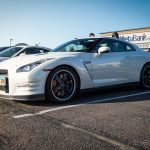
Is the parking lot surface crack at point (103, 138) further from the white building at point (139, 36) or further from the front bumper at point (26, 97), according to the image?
the white building at point (139, 36)

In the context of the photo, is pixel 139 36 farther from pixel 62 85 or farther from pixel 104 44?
pixel 62 85

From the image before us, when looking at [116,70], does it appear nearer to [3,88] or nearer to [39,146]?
[3,88]

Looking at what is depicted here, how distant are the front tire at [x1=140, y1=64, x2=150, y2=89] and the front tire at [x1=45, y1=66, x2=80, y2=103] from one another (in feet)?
7.14

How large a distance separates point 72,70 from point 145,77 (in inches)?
97.9

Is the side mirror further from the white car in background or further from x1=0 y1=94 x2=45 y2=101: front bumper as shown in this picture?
the white car in background

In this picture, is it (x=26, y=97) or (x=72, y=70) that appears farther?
(x=72, y=70)

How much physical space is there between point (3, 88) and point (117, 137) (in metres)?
2.80

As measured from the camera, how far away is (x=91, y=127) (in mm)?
3877

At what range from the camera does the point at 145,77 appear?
24.6ft

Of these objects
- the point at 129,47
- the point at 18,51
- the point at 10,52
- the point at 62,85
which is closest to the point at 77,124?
the point at 62,85

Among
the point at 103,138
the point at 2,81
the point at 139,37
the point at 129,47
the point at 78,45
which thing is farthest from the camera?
the point at 139,37

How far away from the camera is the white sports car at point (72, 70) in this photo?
5309 mm

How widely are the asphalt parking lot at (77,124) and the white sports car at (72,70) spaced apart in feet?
0.83

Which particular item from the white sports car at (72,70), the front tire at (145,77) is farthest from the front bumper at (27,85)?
the front tire at (145,77)
